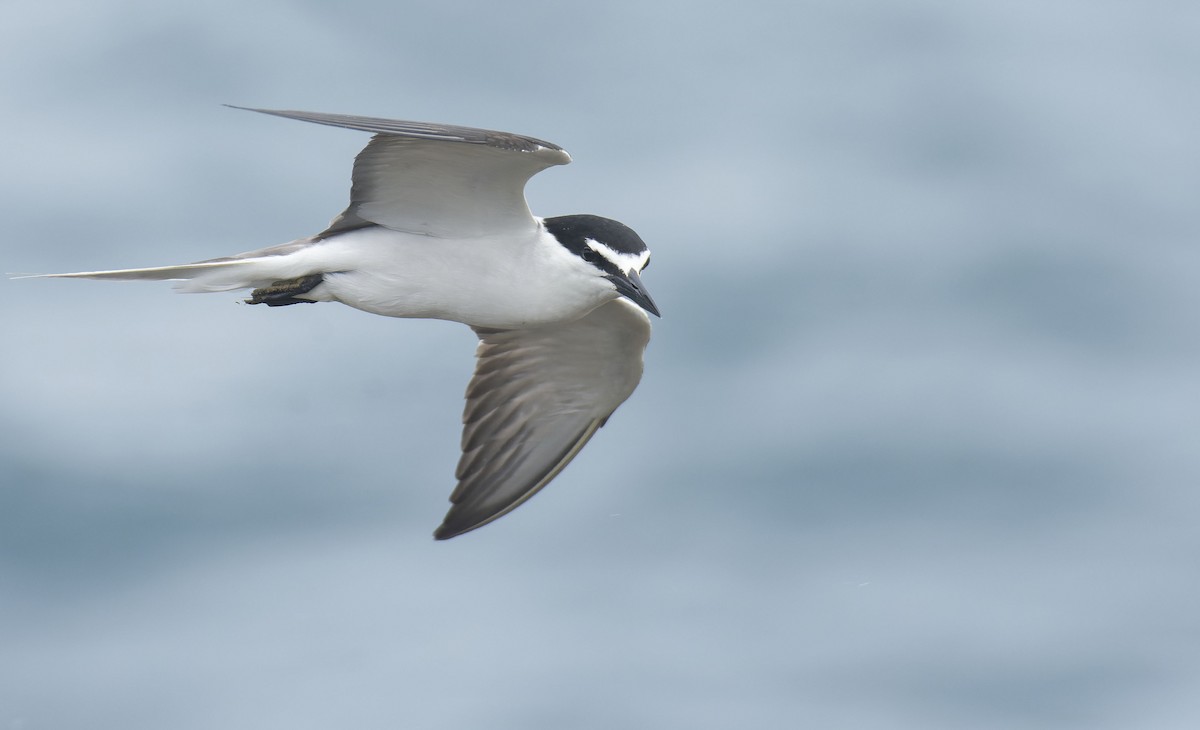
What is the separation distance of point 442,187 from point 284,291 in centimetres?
121

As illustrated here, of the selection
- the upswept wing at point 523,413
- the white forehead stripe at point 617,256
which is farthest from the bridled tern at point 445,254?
the upswept wing at point 523,413

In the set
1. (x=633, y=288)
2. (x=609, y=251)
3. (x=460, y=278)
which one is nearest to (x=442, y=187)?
(x=460, y=278)

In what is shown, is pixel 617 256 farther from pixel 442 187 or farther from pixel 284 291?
pixel 284 291

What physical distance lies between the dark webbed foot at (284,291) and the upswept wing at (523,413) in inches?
107

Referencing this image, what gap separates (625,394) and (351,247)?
3104mm

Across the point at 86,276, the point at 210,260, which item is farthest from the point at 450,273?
the point at 86,276

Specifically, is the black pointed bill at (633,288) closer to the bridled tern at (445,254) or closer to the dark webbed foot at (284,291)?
the bridled tern at (445,254)

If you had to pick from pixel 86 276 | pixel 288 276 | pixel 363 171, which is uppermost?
pixel 363 171

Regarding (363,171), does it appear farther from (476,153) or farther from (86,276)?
(86,276)

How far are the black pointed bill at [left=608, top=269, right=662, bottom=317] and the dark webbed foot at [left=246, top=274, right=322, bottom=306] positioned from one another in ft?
6.27

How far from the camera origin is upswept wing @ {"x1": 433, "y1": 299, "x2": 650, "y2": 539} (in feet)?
43.5

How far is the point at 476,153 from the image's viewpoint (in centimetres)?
1032

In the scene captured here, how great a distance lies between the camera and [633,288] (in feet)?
34.8

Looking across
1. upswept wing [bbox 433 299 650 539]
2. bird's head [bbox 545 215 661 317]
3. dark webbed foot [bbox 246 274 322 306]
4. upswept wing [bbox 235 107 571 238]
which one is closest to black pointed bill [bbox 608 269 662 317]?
bird's head [bbox 545 215 661 317]
